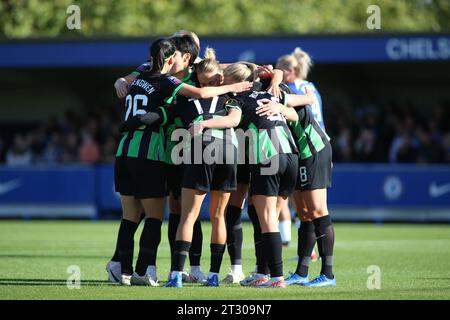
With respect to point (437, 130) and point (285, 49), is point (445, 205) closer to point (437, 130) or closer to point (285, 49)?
point (437, 130)

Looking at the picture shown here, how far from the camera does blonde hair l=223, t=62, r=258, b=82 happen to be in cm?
918

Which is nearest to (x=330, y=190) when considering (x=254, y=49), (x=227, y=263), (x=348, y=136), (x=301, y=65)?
(x=348, y=136)

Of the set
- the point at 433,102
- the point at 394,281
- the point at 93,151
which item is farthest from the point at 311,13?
the point at 394,281

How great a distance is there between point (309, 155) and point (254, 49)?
1324 centimetres

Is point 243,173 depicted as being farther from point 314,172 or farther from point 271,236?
point 271,236

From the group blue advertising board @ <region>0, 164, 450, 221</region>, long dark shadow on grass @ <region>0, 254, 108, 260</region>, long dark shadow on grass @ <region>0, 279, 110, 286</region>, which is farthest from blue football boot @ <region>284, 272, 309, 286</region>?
blue advertising board @ <region>0, 164, 450, 221</region>

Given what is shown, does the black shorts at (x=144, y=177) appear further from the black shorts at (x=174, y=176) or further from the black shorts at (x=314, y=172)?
the black shorts at (x=314, y=172)

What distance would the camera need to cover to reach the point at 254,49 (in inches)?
885

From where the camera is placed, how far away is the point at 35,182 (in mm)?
21781

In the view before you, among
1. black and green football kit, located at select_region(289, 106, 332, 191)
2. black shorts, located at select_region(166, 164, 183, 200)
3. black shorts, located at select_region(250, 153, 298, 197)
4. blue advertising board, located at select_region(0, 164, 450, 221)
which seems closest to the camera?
black shorts, located at select_region(250, 153, 298, 197)

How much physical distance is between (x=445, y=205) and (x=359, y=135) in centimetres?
313

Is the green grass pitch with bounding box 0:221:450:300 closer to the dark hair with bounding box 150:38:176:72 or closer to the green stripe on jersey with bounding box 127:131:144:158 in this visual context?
the green stripe on jersey with bounding box 127:131:144:158

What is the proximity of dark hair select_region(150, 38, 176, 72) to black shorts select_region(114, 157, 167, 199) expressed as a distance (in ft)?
2.96

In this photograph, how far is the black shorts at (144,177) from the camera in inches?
360
